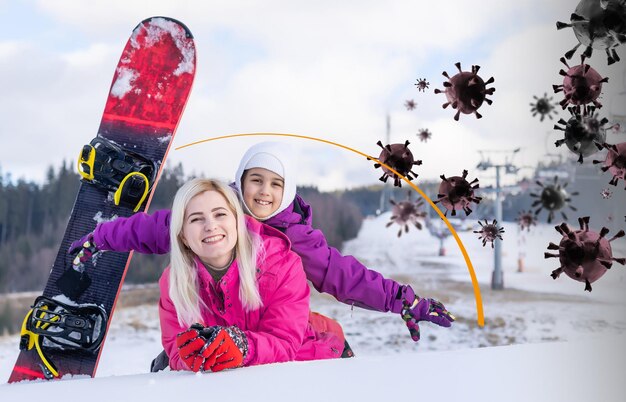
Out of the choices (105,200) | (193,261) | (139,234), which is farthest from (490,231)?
(105,200)

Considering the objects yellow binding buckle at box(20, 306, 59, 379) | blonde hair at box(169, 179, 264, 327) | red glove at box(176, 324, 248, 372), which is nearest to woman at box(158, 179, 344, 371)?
blonde hair at box(169, 179, 264, 327)

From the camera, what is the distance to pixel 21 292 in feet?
26.6

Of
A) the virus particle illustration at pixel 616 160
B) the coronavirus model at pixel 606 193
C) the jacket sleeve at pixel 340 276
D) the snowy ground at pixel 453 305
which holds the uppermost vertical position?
the virus particle illustration at pixel 616 160

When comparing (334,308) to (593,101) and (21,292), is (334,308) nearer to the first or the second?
(21,292)

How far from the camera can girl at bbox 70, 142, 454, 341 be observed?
63.9 inches

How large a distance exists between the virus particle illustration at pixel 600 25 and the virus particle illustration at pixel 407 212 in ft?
1.93

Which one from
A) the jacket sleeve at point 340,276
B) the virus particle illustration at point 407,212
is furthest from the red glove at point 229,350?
the virus particle illustration at point 407,212

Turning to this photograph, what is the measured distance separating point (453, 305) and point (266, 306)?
759 cm

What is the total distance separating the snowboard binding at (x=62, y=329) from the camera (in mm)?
1924

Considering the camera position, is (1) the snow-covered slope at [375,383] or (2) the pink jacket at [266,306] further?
(2) the pink jacket at [266,306]

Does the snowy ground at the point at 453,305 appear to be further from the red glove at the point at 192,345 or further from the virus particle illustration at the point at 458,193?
the red glove at the point at 192,345

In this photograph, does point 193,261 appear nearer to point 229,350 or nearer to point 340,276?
point 229,350

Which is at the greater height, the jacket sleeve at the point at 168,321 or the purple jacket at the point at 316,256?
the purple jacket at the point at 316,256

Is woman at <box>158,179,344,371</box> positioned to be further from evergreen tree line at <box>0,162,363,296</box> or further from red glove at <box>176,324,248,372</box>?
evergreen tree line at <box>0,162,363,296</box>
